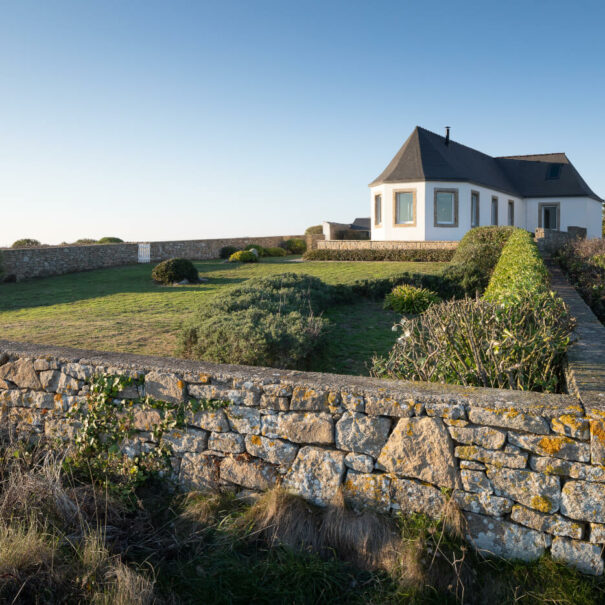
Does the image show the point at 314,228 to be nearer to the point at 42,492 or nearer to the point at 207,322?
the point at 207,322

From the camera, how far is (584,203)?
2705 cm

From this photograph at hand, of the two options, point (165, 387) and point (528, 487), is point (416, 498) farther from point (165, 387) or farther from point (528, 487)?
point (165, 387)

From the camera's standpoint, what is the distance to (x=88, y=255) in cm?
1931

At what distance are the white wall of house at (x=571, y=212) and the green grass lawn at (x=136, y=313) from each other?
14.2m

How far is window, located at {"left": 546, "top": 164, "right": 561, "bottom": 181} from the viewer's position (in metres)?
28.3

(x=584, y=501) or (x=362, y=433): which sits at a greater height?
(x=362, y=433)

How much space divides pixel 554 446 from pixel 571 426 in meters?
0.13

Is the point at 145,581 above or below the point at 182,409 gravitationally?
below

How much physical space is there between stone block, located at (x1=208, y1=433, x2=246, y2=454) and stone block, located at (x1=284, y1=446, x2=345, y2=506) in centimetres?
37

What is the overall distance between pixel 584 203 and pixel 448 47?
17666 millimetres

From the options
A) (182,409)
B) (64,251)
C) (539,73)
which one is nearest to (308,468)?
(182,409)

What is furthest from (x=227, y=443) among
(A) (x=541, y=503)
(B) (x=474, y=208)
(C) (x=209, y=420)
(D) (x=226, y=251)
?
(B) (x=474, y=208)

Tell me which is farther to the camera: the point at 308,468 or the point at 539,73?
the point at 539,73

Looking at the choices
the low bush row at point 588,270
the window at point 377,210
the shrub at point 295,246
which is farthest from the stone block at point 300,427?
the shrub at point 295,246
